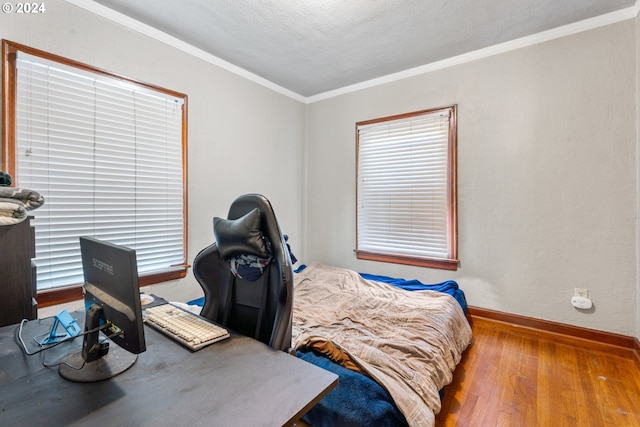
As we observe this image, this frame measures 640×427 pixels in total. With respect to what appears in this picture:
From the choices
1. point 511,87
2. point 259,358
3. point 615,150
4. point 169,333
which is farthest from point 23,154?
point 615,150

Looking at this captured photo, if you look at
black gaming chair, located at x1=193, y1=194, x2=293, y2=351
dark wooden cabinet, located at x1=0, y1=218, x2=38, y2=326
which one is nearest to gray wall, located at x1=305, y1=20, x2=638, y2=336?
black gaming chair, located at x1=193, y1=194, x2=293, y2=351

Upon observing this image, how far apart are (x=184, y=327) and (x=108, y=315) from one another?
31 centimetres

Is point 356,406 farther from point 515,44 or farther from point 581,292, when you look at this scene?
point 515,44

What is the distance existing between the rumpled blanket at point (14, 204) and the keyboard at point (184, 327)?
2.25 ft

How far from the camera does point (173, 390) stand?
2.67ft

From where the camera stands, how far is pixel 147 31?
7.72 ft

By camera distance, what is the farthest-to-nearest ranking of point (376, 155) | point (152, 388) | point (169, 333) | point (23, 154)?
point (376, 155) → point (23, 154) → point (169, 333) → point (152, 388)

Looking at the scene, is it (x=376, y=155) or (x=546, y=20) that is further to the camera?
(x=376, y=155)

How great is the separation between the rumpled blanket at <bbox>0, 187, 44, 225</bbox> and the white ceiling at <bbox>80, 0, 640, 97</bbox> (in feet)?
5.26

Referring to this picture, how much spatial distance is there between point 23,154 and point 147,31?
51.5 inches

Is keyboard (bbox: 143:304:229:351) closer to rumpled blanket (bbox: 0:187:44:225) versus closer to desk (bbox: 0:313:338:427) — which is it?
desk (bbox: 0:313:338:427)

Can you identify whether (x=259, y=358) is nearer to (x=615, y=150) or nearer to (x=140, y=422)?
(x=140, y=422)

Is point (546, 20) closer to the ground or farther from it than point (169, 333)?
farther from it

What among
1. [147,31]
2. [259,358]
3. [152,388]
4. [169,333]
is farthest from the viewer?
[147,31]
